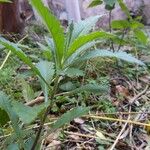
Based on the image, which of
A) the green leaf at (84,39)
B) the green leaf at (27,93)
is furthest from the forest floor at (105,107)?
the green leaf at (84,39)

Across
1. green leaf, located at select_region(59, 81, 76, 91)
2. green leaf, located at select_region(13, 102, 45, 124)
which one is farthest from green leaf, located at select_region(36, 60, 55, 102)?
green leaf, located at select_region(59, 81, 76, 91)

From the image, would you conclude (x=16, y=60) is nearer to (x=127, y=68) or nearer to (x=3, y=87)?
(x=3, y=87)

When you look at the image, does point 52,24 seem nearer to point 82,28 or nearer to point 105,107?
point 82,28

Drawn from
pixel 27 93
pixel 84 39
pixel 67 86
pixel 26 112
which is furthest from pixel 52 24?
pixel 67 86

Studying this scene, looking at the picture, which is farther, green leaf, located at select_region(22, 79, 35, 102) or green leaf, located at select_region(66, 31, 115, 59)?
green leaf, located at select_region(22, 79, 35, 102)

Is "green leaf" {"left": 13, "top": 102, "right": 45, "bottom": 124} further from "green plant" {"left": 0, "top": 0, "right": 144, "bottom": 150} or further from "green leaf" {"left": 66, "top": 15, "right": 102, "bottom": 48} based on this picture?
"green leaf" {"left": 66, "top": 15, "right": 102, "bottom": 48}

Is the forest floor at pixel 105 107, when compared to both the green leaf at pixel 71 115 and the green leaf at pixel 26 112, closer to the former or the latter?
the green leaf at pixel 71 115

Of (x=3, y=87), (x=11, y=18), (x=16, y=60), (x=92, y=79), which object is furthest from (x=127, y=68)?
(x=11, y=18)
